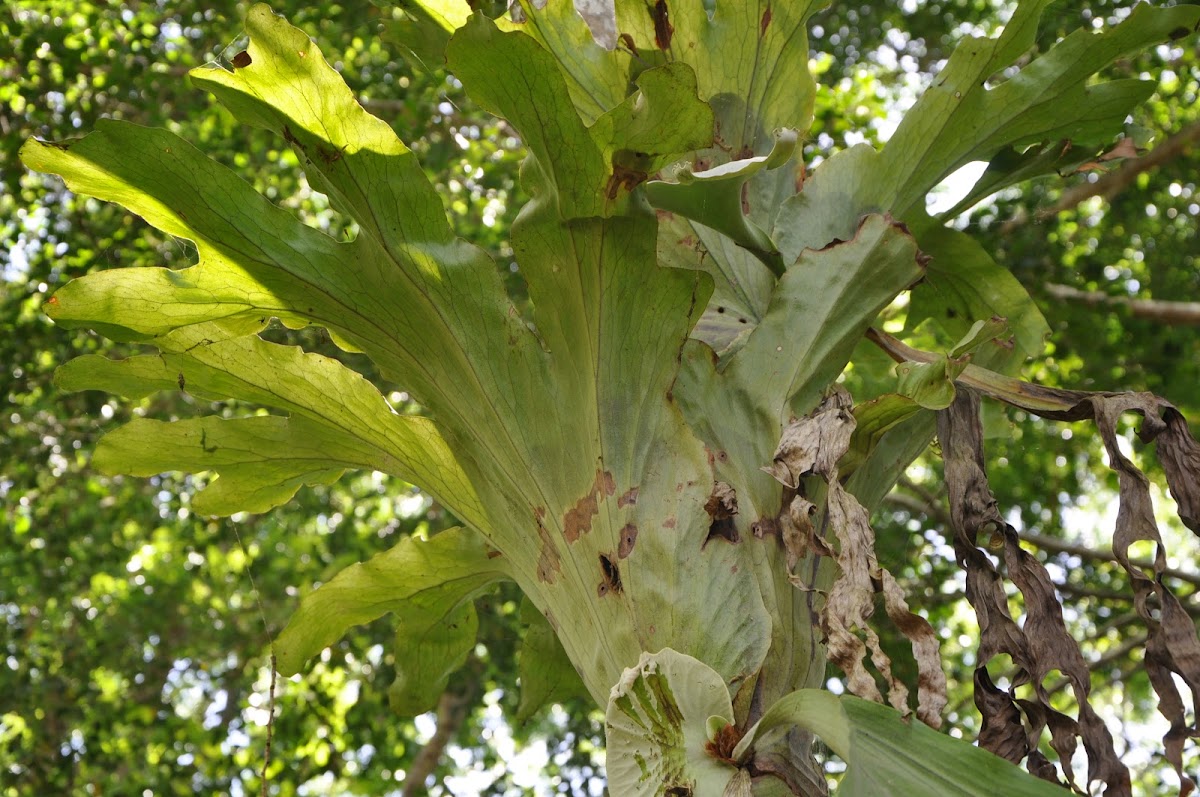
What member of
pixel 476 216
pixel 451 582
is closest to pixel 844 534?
pixel 451 582

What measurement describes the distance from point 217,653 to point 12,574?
0.89 metres

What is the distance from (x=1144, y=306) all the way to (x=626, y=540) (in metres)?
3.68

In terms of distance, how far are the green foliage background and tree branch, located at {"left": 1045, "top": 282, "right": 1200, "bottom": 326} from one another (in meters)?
0.05

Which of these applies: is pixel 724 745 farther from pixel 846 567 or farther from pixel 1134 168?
pixel 1134 168

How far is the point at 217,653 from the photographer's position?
4.73 metres

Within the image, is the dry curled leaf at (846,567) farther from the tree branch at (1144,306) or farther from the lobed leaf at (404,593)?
the tree branch at (1144,306)

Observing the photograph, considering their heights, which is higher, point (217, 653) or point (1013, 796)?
point (217, 653)

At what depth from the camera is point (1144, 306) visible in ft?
13.8

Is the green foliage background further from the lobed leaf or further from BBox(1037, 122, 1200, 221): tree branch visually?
the lobed leaf

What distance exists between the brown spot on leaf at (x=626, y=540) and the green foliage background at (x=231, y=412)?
2.30 metres

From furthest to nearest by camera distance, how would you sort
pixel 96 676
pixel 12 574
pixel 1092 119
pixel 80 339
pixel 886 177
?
pixel 96 676
pixel 12 574
pixel 80 339
pixel 1092 119
pixel 886 177

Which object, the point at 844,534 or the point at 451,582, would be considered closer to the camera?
the point at 844,534

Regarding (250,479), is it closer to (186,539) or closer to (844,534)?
(844,534)

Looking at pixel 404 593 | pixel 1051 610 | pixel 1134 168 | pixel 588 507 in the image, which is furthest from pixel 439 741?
pixel 1134 168
